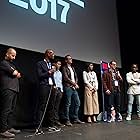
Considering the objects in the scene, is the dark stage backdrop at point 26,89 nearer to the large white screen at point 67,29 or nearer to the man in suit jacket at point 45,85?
the large white screen at point 67,29

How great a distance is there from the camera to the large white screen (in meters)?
4.35

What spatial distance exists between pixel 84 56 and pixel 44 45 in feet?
3.98

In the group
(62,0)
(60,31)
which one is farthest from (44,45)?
(62,0)

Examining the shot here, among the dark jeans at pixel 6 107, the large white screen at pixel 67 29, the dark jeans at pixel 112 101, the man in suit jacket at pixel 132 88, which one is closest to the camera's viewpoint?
the dark jeans at pixel 6 107

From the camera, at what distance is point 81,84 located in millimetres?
5910

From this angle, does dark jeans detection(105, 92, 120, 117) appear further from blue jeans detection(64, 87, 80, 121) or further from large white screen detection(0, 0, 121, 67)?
large white screen detection(0, 0, 121, 67)

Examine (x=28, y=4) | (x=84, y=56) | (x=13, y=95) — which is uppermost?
(x=28, y=4)

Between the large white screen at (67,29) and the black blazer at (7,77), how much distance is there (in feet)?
2.00

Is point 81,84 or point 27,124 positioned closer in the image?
point 27,124

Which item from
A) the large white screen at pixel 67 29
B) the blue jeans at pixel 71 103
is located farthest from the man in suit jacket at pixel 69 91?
the large white screen at pixel 67 29

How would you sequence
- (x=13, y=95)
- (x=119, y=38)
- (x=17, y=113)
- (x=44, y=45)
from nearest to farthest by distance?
(x=13, y=95) → (x=17, y=113) → (x=44, y=45) → (x=119, y=38)

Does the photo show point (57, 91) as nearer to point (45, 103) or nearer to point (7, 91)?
point (45, 103)

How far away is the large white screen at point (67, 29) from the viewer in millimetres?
4346

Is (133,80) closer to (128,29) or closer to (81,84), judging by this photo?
(81,84)
